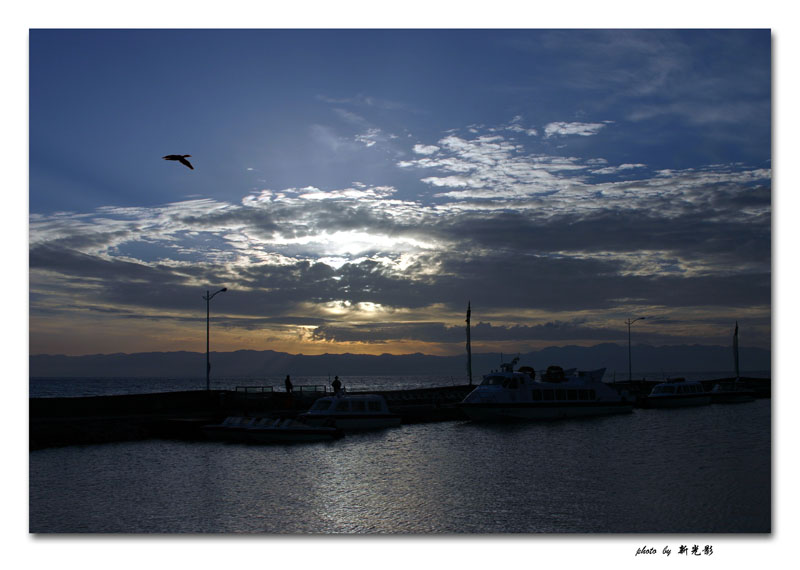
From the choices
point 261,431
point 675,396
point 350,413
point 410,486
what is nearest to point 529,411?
point 350,413

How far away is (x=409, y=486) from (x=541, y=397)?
31.0 metres

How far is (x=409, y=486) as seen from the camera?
2534 centimetres

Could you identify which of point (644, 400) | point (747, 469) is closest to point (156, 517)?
point (747, 469)

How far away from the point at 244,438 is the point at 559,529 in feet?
75.4

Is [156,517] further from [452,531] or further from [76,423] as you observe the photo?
[76,423]

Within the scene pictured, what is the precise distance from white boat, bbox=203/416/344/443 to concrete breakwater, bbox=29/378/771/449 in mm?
1620

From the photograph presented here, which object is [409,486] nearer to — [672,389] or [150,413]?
[150,413]

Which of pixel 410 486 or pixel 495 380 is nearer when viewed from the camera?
pixel 410 486

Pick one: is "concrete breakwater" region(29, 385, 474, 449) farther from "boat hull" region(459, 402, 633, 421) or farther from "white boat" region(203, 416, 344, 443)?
"boat hull" region(459, 402, 633, 421)

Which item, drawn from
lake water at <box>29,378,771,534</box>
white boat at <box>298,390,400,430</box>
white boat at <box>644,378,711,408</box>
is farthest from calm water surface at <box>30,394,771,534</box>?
white boat at <box>644,378,711,408</box>

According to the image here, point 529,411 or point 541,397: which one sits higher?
point 541,397

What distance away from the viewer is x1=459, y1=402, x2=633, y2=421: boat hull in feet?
168

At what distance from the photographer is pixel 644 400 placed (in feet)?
229
